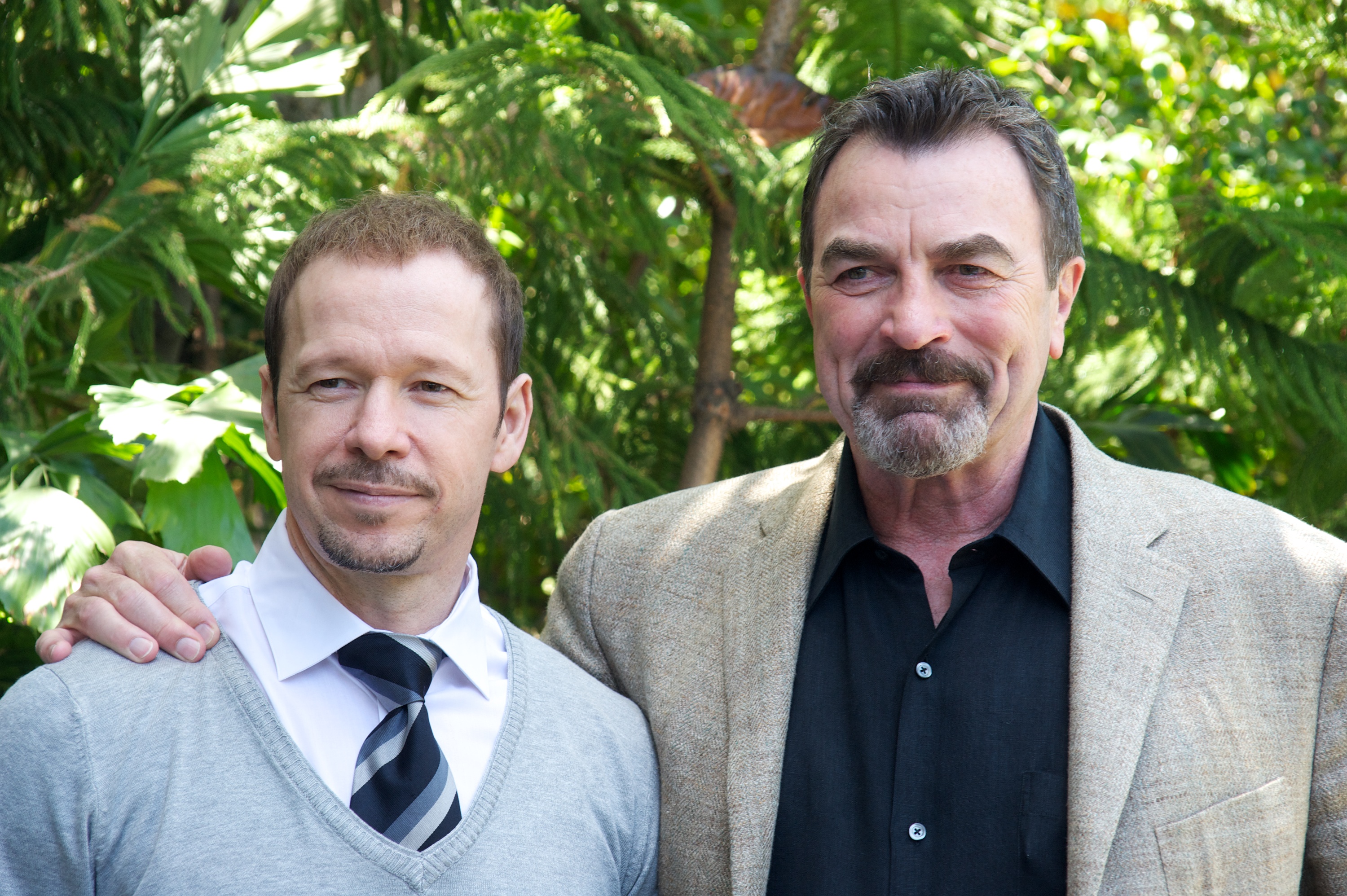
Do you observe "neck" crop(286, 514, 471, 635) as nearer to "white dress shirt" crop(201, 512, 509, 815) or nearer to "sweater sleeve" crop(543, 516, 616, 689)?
"white dress shirt" crop(201, 512, 509, 815)

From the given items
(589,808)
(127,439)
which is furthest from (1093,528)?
(127,439)

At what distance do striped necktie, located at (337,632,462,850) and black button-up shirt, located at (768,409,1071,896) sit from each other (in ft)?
1.66

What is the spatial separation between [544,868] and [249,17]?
76.0 inches

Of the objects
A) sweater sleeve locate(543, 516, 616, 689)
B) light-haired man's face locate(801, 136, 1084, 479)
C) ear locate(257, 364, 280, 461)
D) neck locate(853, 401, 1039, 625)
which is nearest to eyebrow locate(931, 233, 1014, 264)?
light-haired man's face locate(801, 136, 1084, 479)

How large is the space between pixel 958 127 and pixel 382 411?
3.22ft

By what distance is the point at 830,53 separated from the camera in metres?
3.16

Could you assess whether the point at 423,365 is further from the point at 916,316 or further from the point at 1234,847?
the point at 1234,847

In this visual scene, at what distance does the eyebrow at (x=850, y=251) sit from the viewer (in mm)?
1716

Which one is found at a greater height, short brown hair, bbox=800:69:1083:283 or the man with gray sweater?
short brown hair, bbox=800:69:1083:283

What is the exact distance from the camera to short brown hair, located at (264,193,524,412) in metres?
1.55

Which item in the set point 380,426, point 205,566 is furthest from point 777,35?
point 205,566

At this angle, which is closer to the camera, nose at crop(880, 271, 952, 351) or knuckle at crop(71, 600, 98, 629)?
knuckle at crop(71, 600, 98, 629)

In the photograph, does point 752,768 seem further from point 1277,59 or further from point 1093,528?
point 1277,59

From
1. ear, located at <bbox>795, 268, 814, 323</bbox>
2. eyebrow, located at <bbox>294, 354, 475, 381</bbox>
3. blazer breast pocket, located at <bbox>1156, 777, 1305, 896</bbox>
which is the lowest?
blazer breast pocket, located at <bbox>1156, 777, 1305, 896</bbox>
